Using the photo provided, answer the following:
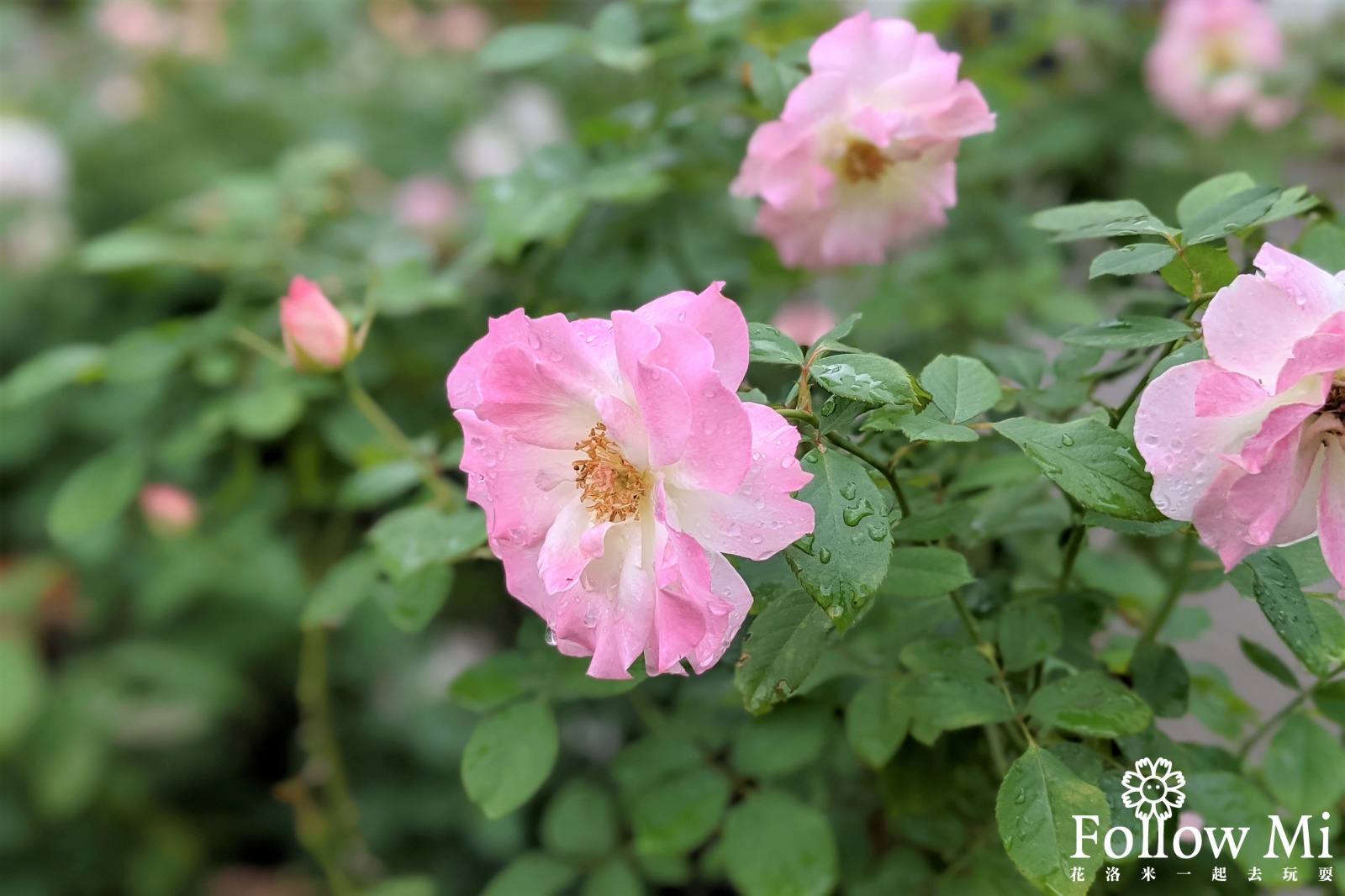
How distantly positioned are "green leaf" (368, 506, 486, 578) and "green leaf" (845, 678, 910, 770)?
19 cm

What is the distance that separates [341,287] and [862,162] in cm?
45

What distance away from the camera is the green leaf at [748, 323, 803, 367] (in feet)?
1.13

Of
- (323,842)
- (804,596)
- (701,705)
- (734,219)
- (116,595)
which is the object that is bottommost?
(116,595)

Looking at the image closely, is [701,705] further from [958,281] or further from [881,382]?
[958,281]

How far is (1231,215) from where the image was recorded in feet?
1.26

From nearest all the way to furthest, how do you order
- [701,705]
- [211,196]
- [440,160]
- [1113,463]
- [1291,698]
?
[1113,463]
[1291,698]
[701,705]
[211,196]
[440,160]

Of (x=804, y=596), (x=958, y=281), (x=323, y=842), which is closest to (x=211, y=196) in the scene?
(x=323, y=842)

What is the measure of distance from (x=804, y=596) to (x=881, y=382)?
0.27ft

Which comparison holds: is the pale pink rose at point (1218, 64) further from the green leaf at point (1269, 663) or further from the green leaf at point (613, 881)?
the green leaf at point (613, 881)

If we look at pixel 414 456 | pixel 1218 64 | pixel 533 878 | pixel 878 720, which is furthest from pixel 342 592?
pixel 1218 64

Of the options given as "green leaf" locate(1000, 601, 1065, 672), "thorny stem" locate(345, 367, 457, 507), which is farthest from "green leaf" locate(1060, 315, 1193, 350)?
"thorny stem" locate(345, 367, 457, 507)

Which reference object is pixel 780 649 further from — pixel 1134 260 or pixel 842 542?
pixel 1134 260

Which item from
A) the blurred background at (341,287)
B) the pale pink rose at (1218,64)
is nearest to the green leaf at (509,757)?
the blurred background at (341,287)

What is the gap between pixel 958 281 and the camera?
0.82 metres
